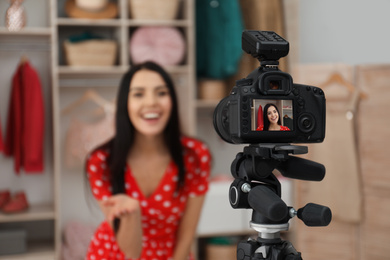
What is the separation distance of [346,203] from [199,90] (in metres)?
1.18

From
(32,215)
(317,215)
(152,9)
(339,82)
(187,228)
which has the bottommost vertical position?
(32,215)

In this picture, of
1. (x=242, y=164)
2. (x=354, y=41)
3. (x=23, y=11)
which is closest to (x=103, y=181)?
(x=242, y=164)

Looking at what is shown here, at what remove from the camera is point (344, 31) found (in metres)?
3.49

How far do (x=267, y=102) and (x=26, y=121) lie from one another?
2.52 meters

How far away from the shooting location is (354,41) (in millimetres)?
3420

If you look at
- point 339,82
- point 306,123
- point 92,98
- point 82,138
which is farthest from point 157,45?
point 306,123

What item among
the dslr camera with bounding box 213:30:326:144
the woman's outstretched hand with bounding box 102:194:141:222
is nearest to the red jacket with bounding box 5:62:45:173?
the woman's outstretched hand with bounding box 102:194:141:222

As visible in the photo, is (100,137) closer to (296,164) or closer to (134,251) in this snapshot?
(134,251)

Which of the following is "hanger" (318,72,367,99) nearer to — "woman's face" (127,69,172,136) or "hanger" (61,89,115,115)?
"hanger" (61,89,115,115)

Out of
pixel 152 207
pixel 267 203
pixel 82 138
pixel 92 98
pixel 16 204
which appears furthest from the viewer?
pixel 92 98

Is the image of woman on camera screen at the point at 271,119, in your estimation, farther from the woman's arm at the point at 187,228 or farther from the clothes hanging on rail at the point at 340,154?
the clothes hanging on rail at the point at 340,154

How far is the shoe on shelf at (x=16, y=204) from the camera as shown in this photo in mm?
Result: 3057

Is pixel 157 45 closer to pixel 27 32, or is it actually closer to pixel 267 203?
pixel 27 32

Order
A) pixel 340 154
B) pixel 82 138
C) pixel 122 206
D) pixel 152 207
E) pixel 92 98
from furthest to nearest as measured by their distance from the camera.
A: pixel 92 98 < pixel 82 138 < pixel 340 154 < pixel 152 207 < pixel 122 206
